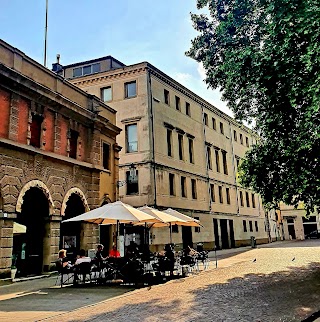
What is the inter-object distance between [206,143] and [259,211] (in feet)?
54.5

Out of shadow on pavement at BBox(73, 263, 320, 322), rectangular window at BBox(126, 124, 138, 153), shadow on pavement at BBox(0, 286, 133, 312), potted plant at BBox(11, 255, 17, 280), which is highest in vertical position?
rectangular window at BBox(126, 124, 138, 153)

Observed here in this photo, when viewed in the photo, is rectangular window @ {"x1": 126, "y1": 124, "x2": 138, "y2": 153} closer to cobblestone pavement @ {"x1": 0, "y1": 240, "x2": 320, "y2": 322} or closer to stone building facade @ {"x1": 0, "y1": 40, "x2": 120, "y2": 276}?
stone building facade @ {"x1": 0, "y1": 40, "x2": 120, "y2": 276}

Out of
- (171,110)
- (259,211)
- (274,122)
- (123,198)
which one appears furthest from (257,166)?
(259,211)

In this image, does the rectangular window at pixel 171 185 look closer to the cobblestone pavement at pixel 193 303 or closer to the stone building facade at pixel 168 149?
the stone building facade at pixel 168 149

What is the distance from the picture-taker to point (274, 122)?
11562 millimetres

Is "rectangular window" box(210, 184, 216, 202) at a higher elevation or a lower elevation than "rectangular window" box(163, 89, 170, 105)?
lower

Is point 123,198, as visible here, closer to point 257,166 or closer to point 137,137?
point 137,137

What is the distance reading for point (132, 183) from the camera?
94.6 ft

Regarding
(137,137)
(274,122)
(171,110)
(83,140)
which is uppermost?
(171,110)

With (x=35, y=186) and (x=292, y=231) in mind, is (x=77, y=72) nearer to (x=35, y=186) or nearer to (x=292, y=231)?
(x=35, y=186)

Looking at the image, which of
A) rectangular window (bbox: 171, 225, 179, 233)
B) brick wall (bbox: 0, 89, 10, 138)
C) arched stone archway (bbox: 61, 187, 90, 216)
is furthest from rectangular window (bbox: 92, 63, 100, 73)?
brick wall (bbox: 0, 89, 10, 138)

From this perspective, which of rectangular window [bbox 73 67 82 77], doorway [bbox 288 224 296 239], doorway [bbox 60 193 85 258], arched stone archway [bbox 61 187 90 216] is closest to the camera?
arched stone archway [bbox 61 187 90 216]

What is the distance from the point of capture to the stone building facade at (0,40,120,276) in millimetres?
14766

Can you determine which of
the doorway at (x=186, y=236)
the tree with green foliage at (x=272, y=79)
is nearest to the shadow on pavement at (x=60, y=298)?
the tree with green foliage at (x=272, y=79)
